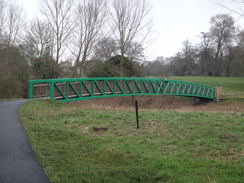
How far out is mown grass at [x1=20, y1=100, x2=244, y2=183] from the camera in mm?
5000

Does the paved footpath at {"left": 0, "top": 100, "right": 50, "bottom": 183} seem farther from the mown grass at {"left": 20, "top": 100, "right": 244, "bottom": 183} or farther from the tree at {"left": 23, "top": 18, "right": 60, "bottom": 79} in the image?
the tree at {"left": 23, "top": 18, "right": 60, "bottom": 79}

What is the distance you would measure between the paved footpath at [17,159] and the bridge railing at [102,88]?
973 cm

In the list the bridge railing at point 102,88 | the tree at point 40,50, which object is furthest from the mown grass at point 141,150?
the tree at point 40,50

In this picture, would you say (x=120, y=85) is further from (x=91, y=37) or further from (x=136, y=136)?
(x=136, y=136)

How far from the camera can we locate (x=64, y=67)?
30.7 meters

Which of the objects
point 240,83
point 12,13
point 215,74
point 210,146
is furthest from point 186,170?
point 215,74

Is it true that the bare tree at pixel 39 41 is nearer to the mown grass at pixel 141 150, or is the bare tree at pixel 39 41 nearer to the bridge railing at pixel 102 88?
the bridge railing at pixel 102 88

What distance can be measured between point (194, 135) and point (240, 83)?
4883cm

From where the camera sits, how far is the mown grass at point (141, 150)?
5000 mm

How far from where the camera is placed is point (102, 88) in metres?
23.8

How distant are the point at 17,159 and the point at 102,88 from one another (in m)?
18.0

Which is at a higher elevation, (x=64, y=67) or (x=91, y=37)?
(x=91, y=37)

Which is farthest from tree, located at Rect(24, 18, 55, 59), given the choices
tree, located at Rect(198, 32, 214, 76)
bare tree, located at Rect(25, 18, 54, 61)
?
tree, located at Rect(198, 32, 214, 76)

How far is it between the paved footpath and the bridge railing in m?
9.73
